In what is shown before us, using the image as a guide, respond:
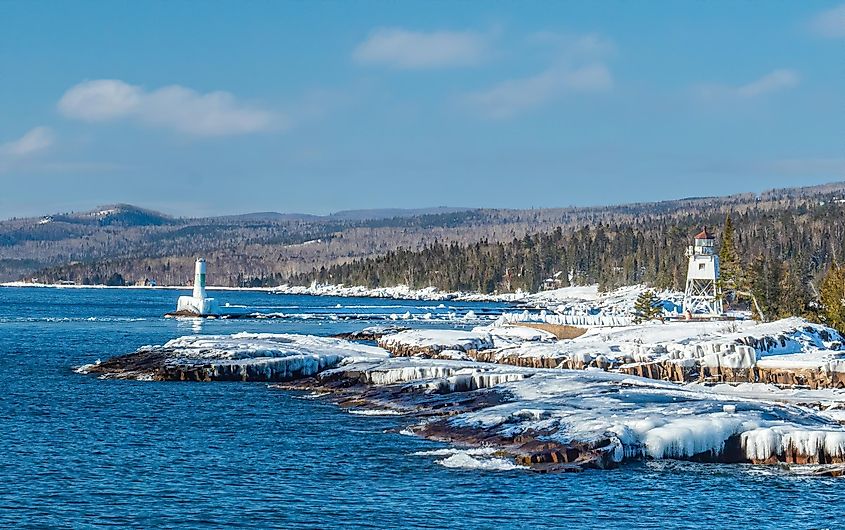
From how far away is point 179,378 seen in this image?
69.6 metres

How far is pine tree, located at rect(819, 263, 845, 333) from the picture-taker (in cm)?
8200

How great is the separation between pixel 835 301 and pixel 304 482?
5738cm

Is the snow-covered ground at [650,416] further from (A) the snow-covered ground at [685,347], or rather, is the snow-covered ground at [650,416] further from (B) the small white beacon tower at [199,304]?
(B) the small white beacon tower at [199,304]

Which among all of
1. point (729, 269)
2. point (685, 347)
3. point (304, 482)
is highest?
point (729, 269)

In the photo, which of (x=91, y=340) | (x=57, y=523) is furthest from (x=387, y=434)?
(x=91, y=340)

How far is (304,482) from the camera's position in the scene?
38219mm

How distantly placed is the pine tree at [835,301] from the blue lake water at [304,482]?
44.0m

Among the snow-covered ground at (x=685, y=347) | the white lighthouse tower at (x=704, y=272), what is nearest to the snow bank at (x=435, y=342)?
the snow-covered ground at (x=685, y=347)

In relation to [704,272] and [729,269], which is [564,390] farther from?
[729,269]

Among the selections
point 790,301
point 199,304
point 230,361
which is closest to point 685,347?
point 230,361

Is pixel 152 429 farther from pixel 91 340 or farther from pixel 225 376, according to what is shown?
pixel 91 340

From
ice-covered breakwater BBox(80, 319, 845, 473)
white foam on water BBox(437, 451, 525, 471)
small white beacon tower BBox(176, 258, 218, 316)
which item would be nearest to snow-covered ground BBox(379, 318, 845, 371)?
ice-covered breakwater BBox(80, 319, 845, 473)

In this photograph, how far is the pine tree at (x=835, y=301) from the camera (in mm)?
82000

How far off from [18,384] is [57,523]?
122 feet
